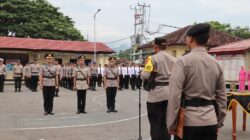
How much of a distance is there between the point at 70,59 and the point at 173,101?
37197 mm

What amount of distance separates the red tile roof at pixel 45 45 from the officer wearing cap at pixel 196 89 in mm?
33758

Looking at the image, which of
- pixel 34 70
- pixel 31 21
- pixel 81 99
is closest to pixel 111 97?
pixel 81 99

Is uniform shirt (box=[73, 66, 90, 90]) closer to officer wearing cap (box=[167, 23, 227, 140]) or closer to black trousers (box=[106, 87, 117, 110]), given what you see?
black trousers (box=[106, 87, 117, 110])

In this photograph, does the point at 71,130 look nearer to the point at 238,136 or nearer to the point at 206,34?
the point at 238,136

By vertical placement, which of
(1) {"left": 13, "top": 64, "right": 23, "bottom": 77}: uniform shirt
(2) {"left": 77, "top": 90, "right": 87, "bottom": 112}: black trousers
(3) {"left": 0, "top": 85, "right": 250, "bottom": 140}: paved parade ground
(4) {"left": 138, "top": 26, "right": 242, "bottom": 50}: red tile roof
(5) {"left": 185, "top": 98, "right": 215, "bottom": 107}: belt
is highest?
(4) {"left": 138, "top": 26, "right": 242, "bottom": 50}: red tile roof

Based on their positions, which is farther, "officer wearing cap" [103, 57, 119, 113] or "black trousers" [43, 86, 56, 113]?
"officer wearing cap" [103, 57, 119, 113]

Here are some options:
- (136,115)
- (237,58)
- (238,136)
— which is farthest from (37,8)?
(238,136)

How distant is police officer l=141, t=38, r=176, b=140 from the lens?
7016 mm

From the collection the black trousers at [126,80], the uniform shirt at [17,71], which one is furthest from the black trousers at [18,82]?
the black trousers at [126,80]

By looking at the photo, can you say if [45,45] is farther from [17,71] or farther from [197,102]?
[197,102]

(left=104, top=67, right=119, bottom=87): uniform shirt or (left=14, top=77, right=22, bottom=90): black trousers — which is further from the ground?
(left=104, top=67, right=119, bottom=87): uniform shirt

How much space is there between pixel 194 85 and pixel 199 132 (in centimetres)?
51

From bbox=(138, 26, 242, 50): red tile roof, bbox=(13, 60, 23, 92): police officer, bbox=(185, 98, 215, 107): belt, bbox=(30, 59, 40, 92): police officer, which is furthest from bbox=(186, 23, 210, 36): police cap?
bbox=(138, 26, 242, 50): red tile roof

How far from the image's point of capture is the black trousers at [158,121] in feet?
22.8
